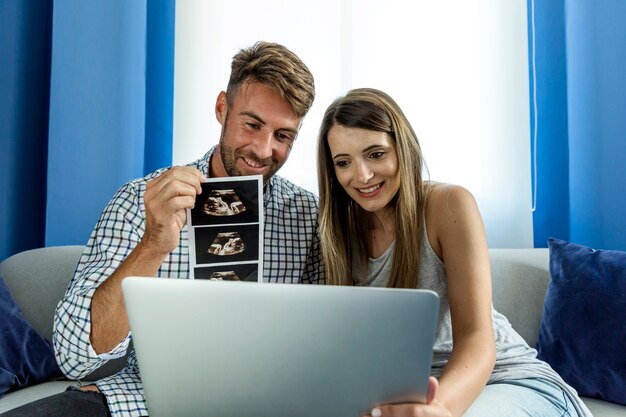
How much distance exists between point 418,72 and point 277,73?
1148 millimetres

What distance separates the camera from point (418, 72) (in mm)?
2535

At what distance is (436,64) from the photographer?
2529 mm

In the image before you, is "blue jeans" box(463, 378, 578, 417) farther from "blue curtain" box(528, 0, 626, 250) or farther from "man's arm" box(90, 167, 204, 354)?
"blue curtain" box(528, 0, 626, 250)

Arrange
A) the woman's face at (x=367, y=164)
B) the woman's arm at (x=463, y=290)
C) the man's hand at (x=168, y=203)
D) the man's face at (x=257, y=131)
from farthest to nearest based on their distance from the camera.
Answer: the man's face at (x=257, y=131), the woman's face at (x=367, y=164), the man's hand at (x=168, y=203), the woman's arm at (x=463, y=290)

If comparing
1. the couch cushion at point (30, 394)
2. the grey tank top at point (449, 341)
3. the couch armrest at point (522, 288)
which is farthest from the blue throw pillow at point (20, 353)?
the couch armrest at point (522, 288)

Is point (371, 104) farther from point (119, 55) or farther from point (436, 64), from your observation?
point (119, 55)

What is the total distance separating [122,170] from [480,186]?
5.03 ft

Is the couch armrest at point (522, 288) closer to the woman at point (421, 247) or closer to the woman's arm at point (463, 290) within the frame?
the woman at point (421, 247)

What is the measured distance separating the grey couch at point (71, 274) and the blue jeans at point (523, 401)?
671mm

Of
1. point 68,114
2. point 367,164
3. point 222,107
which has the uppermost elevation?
point 68,114

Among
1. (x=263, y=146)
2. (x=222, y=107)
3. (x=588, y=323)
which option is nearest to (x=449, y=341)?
(x=588, y=323)

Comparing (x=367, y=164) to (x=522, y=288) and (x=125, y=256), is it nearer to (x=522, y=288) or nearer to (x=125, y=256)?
(x=125, y=256)

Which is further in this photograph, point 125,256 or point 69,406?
point 125,256

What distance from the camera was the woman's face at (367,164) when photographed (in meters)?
1.44
